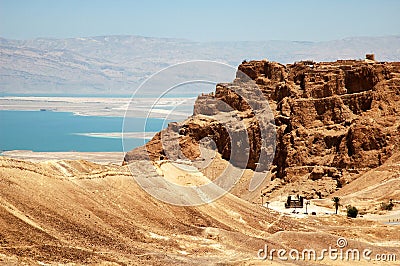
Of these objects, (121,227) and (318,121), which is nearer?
(121,227)

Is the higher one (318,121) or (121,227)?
(318,121)

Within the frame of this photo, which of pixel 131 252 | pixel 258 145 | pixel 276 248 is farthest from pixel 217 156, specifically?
pixel 131 252

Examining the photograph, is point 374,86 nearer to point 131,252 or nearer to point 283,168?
point 283,168

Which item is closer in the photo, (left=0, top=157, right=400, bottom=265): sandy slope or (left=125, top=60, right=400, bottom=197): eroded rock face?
(left=0, top=157, right=400, bottom=265): sandy slope

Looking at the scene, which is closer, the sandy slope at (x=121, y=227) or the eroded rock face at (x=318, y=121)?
the sandy slope at (x=121, y=227)
